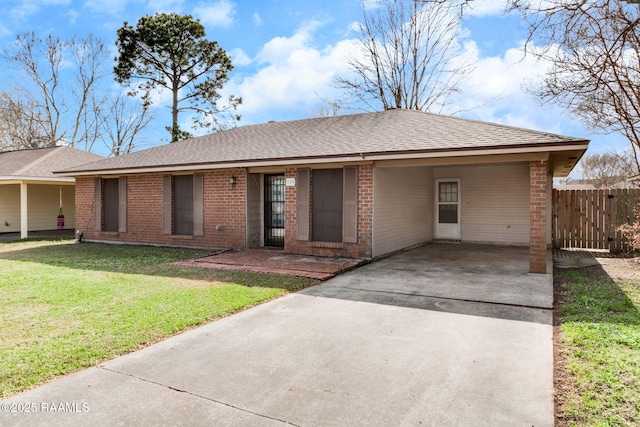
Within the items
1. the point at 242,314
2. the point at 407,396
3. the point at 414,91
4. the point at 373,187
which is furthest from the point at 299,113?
the point at 407,396

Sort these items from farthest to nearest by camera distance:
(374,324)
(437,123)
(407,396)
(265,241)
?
(265,241) < (437,123) < (374,324) < (407,396)

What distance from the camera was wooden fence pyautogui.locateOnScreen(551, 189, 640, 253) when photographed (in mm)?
10727

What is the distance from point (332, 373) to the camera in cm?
334

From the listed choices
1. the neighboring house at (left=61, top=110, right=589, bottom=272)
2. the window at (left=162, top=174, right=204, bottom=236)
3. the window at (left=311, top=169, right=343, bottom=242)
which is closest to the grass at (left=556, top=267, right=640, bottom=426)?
the neighboring house at (left=61, top=110, right=589, bottom=272)

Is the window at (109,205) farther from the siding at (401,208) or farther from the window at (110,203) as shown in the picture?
the siding at (401,208)

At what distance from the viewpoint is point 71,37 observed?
28.4 m

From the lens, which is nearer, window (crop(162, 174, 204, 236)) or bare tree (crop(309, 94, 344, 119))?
window (crop(162, 174, 204, 236))

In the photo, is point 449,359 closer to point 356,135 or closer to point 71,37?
point 356,135

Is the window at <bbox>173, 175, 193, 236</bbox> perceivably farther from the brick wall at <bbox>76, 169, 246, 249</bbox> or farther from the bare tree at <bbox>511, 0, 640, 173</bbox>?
the bare tree at <bbox>511, 0, 640, 173</bbox>

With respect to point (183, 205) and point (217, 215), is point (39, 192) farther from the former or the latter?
point (217, 215)

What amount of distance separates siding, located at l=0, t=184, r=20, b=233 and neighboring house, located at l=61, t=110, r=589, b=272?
6.98 metres

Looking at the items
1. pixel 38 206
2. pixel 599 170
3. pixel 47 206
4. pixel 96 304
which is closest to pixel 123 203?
pixel 96 304

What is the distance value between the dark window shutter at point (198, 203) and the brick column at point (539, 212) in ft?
28.0

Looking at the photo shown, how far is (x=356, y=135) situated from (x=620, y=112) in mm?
8623
